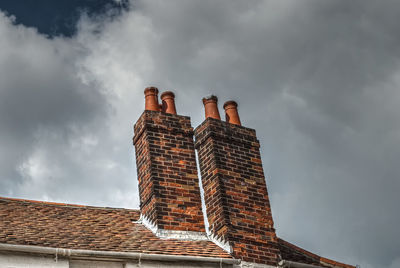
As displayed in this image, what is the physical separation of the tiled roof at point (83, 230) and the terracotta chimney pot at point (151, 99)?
177 centimetres

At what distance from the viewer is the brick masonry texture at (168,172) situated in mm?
11203

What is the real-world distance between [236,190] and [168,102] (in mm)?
2086

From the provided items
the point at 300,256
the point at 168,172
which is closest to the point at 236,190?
the point at 168,172

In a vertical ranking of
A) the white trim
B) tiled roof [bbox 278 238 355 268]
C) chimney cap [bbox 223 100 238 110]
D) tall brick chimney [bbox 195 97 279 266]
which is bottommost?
tiled roof [bbox 278 238 355 268]

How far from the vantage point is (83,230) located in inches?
424

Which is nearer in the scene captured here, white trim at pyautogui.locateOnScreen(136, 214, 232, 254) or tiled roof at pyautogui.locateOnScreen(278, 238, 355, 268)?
white trim at pyautogui.locateOnScreen(136, 214, 232, 254)

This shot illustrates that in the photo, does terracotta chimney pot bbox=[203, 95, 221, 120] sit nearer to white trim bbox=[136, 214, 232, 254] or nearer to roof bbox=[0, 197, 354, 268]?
roof bbox=[0, 197, 354, 268]

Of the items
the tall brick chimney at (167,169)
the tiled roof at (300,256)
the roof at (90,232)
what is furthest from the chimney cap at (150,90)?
the tiled roof at (300,256)

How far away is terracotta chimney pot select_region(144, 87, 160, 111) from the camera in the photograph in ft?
40.7

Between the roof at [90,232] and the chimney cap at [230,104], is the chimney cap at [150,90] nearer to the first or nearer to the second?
the chimney cap at [230,104]

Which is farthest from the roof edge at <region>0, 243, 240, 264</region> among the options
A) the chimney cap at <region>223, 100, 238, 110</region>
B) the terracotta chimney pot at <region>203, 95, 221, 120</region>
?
the chimney cap at <region>223, 100, 238, 110</region>

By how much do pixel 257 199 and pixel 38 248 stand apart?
3.81 meters

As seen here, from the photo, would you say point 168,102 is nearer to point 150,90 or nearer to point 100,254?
point 150,90

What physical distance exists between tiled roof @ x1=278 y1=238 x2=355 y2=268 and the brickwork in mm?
448
